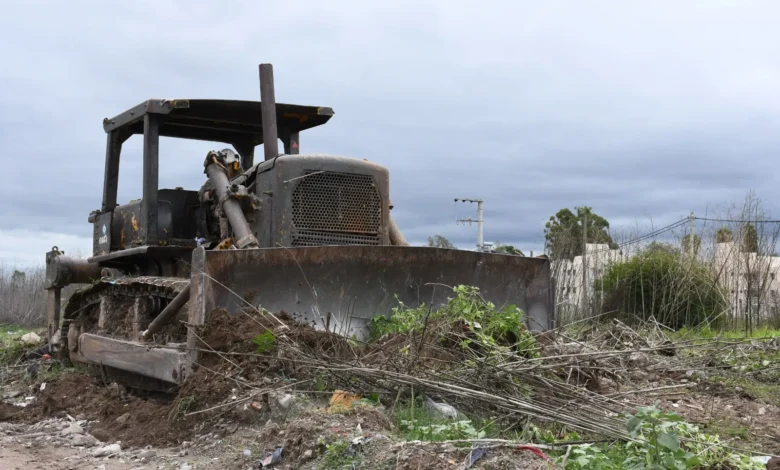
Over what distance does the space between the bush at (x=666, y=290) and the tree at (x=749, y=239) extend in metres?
0.73

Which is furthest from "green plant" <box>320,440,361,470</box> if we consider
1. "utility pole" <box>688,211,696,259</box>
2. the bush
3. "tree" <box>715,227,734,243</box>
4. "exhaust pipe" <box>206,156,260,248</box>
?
"tree" <box>715,227,734,243</box>

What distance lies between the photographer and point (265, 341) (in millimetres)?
5180

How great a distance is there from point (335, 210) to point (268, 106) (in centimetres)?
134

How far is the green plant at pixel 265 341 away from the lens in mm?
5176

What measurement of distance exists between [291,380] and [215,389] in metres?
0.50

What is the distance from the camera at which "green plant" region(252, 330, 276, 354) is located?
518 cm

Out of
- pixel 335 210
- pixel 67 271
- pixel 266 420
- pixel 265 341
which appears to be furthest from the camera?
pixel 67 271

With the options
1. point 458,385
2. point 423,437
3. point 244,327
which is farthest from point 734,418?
point 244,327

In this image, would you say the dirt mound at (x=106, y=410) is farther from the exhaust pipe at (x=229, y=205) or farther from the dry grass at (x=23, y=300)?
the dry grass at (x=23, y=300)

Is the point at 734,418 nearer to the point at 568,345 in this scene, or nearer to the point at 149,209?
the point at 568,345

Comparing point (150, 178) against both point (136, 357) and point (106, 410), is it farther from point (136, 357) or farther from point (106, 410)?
point (106, 410)

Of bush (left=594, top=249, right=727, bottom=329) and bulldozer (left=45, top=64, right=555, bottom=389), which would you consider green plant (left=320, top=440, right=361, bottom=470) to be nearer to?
bulldozer (left=45, top=64, right=555, bottom=389)

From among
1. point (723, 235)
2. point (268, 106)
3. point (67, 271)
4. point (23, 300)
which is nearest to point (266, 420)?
point (268, 106)

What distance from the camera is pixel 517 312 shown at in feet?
18.6
